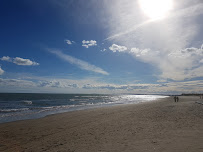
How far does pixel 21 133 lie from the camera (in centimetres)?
970

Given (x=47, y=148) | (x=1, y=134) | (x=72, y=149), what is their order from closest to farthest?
(x=72, y=149)
(x=47, y=148)
(x=1, y=134)

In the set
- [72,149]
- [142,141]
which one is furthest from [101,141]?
[142,141]

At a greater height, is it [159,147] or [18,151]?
[159,147]

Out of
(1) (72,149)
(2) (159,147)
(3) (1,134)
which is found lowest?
(3) (1,134)

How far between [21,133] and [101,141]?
6596 millimetres

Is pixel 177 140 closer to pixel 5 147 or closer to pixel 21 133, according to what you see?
pixel 5 147

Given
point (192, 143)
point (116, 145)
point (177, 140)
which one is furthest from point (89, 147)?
point (192, 143)

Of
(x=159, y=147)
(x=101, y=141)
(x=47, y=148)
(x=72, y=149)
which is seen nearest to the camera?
(x=159, y=147)

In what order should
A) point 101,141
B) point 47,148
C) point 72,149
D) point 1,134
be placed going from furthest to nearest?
point 1,134, point 101,141, point 47,148, point 72,149

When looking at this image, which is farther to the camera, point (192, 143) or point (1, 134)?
point (1, 134)

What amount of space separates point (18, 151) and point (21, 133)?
3.79 m

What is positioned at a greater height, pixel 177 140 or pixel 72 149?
pixel 177 140

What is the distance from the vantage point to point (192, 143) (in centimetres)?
571

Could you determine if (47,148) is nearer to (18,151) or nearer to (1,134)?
(18,151)
